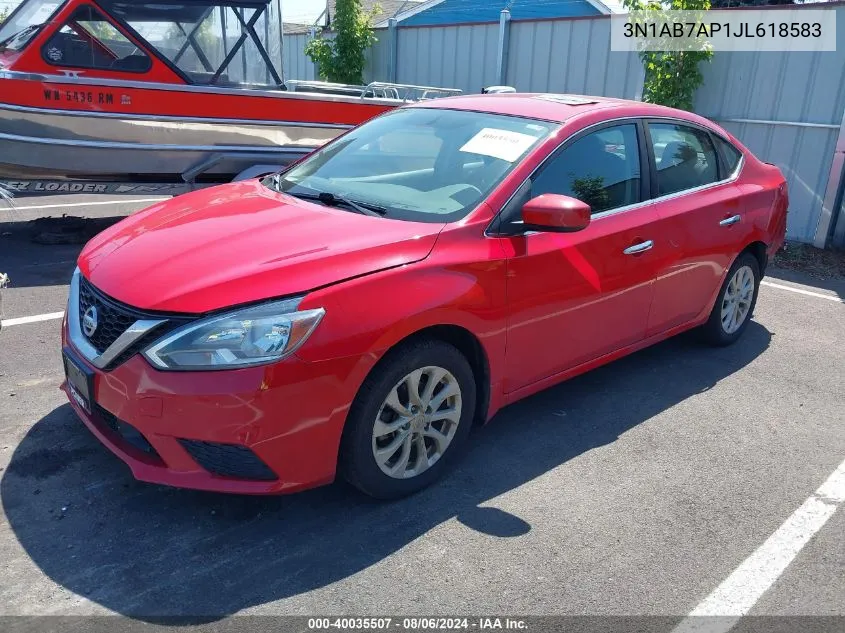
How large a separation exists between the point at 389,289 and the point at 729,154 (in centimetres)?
321

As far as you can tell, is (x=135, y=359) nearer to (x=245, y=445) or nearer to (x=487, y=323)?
(x=245, y=445)

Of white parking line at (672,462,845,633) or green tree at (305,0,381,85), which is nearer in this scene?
white parking line at (672,462,845,633)

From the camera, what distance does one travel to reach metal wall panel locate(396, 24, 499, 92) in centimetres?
1149

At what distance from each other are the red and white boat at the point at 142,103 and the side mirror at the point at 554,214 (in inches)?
191

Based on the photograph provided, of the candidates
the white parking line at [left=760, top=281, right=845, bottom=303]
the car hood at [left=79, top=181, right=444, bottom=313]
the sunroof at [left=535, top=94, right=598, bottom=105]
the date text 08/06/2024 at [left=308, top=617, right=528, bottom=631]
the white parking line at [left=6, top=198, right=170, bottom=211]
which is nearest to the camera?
the date text 08/06/2024 at [left=308, top=617, right=528, bottom=631]

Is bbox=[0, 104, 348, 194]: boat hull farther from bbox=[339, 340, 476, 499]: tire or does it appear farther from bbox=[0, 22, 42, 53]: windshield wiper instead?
bbox=[339, 340, 476, 499]: tire

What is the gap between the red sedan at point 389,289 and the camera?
2.78m

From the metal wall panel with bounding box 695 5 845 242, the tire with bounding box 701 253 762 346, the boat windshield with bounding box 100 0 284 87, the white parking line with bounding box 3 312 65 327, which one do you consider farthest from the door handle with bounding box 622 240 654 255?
the boat windshield with bounding box 100 0 284 87

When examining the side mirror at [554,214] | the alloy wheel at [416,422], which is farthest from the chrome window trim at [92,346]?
the side mirror at [554,214]

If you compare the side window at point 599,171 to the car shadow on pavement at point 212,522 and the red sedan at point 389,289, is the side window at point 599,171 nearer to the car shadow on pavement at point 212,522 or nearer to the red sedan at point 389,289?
the red sedan at point 389,289

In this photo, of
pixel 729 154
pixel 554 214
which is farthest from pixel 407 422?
pixel 729 154

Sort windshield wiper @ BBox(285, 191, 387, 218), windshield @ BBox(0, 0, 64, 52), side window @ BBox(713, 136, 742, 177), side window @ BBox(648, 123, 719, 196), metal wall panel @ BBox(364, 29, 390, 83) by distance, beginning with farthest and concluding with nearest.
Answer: metal wall panel @ BBox(364, 29, 390, 83) → windshield @ BBox(0, 0, 64, 52) → side window @ BBox(713, 136, 742, 177) → side window @ BBox(648, 123, 719, 196) → windshield wiper @ BBox(285, 191, 387, 218)

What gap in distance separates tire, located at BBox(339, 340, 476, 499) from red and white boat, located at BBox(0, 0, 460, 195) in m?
4.96

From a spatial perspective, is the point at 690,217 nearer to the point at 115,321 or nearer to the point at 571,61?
the point at 115,321
